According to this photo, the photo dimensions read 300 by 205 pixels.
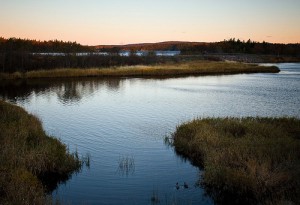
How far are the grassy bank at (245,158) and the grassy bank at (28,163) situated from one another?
588cm

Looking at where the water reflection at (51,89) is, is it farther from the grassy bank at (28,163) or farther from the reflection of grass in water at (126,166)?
the reflection of grass in water at (126,166)

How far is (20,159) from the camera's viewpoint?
13.6 metres

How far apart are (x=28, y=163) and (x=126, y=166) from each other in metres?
4.26

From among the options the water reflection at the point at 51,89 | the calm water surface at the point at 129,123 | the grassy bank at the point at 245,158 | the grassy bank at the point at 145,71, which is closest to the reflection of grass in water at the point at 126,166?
the calm water surface at the point at 129,123

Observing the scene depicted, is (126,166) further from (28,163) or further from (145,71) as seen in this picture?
(145,71)

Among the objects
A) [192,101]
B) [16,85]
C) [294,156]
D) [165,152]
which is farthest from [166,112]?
[16,85]

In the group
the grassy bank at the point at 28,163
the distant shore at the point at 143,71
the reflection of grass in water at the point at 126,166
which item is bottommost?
the reflection of grass in water at the point at 126,166

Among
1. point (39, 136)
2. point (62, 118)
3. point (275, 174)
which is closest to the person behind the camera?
point (275, 174)

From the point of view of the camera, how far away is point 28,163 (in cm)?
1380

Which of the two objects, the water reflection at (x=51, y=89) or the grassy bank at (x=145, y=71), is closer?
the water reflection at (x=51, y=89)

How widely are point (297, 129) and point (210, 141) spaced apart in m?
5.59

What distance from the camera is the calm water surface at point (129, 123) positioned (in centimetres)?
1335

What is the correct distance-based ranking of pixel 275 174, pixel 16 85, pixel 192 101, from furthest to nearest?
pixel 16 85 < pixel 192 101 < pixel 275 174

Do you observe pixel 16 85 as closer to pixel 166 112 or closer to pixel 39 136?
pixel 166 112
